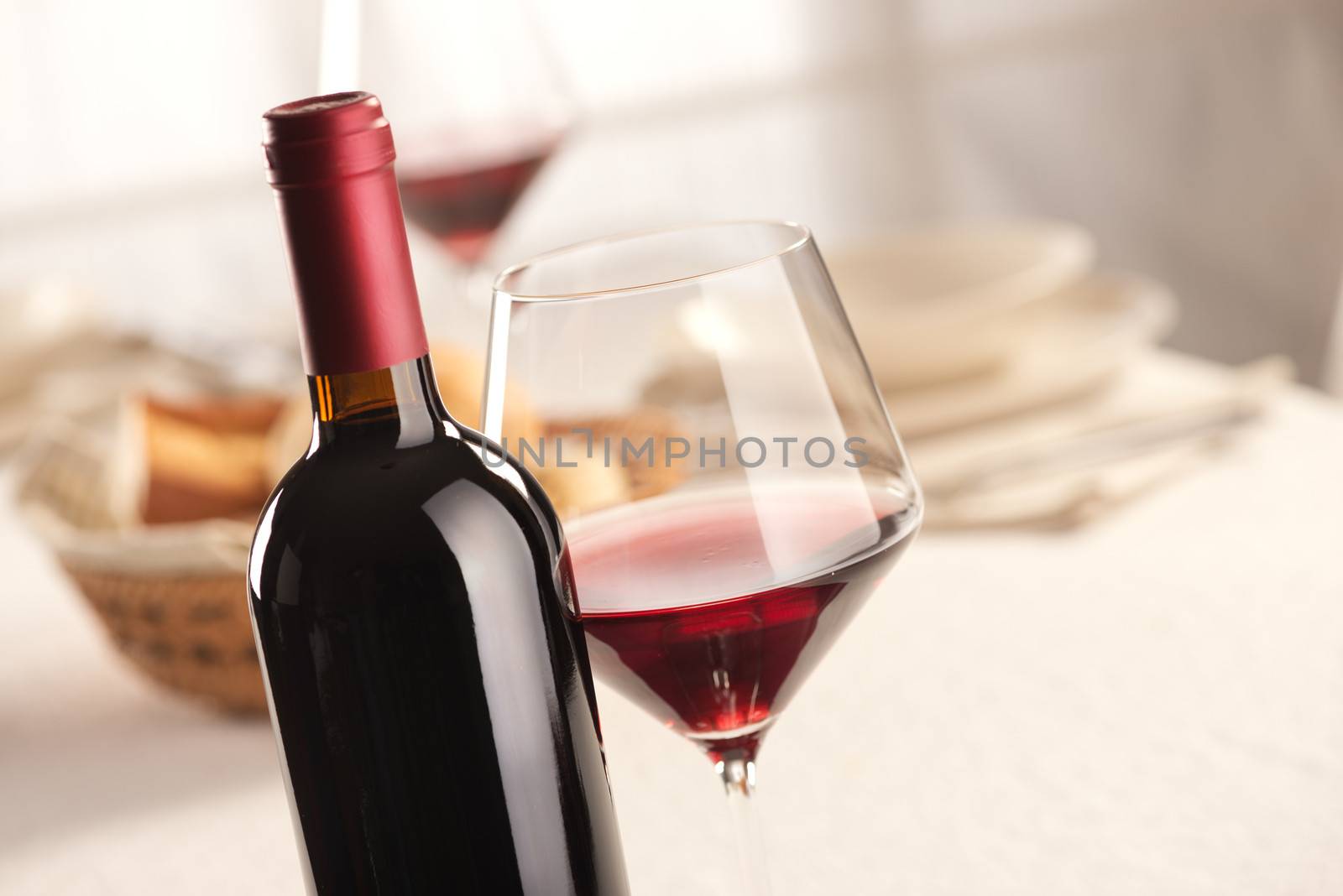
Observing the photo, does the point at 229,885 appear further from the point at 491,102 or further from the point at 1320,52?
the point at 1320,52

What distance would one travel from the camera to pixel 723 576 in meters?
0.53

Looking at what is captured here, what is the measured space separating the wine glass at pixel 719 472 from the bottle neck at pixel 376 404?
0.06 m

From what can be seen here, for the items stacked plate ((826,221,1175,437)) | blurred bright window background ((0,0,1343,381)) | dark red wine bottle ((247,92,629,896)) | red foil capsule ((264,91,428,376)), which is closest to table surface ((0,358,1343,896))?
stacked plate ((826,221,1175,437))

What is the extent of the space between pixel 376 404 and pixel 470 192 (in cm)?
77

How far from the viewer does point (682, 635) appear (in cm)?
53

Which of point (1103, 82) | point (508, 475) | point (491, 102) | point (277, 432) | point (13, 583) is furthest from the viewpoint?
point (1103, 82)

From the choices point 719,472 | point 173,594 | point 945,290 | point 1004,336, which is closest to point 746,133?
point 945,290

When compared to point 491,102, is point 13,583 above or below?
below

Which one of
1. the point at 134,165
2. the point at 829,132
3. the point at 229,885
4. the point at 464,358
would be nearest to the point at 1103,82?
the point at 829,132

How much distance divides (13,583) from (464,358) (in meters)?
0.53

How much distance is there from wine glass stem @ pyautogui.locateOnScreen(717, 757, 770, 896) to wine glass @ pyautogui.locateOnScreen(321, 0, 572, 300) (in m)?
0.74

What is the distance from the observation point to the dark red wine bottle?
44 cm

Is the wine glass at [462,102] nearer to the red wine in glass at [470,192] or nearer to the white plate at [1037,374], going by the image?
the red wine in glass at [470,192]

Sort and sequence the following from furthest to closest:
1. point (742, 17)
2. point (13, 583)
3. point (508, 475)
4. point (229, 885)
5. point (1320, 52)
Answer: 1. point (742, 17)
2. point (1320, 52)
3. point (13, 583)
4. point (229, 885)
5. point (508, 475)
